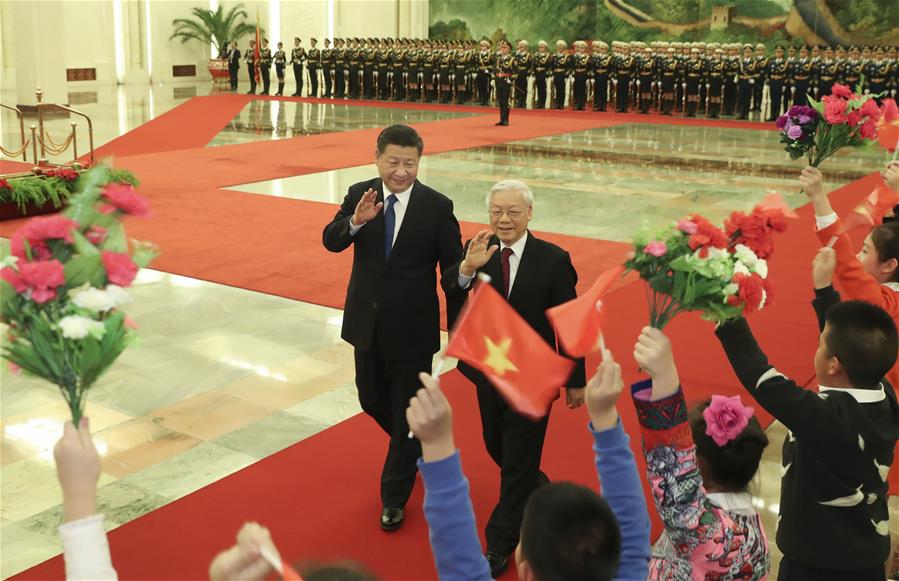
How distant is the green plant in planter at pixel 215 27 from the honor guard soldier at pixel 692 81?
48.9ft

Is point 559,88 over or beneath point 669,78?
beneath

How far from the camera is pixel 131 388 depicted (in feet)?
17.4

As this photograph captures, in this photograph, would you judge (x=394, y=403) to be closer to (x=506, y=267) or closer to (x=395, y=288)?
(x=395, y=288)

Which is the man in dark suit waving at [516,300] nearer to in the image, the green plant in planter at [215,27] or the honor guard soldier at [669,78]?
the honor guard soldier at [669,78]

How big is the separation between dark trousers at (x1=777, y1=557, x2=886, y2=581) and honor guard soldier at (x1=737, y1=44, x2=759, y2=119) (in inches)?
825

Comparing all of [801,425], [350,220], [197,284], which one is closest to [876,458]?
[801,425]

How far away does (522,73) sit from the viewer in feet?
80.0

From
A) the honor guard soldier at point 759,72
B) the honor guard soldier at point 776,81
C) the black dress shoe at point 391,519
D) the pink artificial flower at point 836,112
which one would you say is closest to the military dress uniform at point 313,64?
the honor guard soldier at point 759,72

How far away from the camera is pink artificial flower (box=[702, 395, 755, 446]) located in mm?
2418

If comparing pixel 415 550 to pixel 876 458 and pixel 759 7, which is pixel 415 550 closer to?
pixel 876 458

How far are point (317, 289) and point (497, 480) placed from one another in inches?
134

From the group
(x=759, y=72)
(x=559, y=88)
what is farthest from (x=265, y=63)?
(x=759, y=72)

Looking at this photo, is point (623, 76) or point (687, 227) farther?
point (623, 76)

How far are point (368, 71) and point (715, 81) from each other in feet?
30.2
